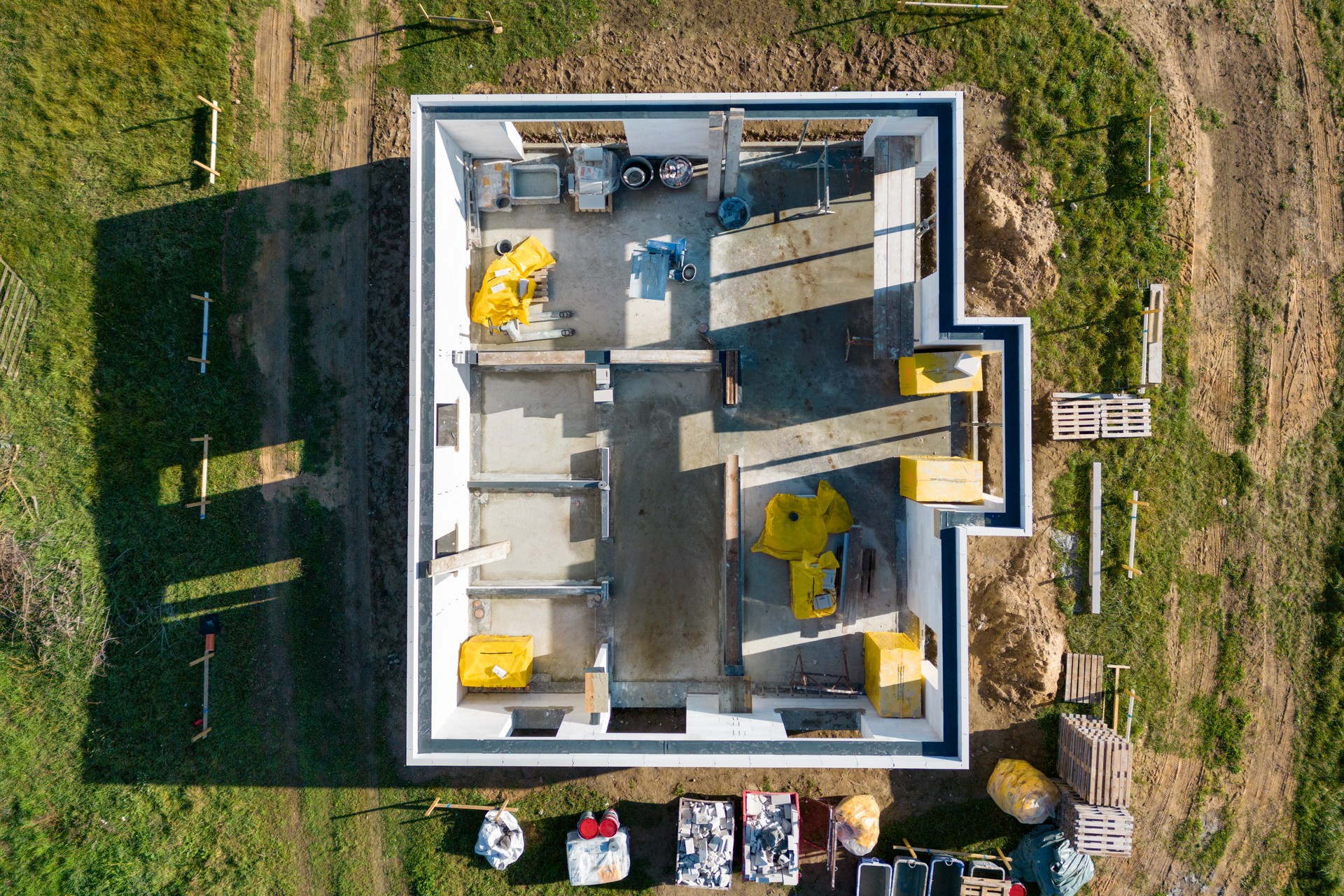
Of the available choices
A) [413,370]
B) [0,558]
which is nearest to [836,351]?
[413,370]

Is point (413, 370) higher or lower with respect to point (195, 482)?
higher

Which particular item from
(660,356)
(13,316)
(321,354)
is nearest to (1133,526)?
(660,356)

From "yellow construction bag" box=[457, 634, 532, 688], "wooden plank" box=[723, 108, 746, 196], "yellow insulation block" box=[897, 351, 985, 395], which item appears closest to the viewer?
"wooden plank" box=[723, 108, 746, 196]

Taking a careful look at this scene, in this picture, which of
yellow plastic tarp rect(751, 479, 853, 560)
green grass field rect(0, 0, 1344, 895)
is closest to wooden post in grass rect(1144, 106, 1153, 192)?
green grass field rect(0, 0, 1344, 895)

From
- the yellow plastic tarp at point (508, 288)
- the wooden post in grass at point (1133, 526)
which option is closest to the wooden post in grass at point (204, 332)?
the yellow plastic tarp at point (508, 288)

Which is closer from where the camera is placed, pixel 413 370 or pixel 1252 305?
pixel 413 370

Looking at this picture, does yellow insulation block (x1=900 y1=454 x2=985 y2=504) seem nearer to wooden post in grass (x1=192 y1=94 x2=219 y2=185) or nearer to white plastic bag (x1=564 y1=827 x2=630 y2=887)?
white plastic bag (x1=564 y1=827 x2=630 y2=887)

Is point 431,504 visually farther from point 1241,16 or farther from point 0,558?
point 1241,16
